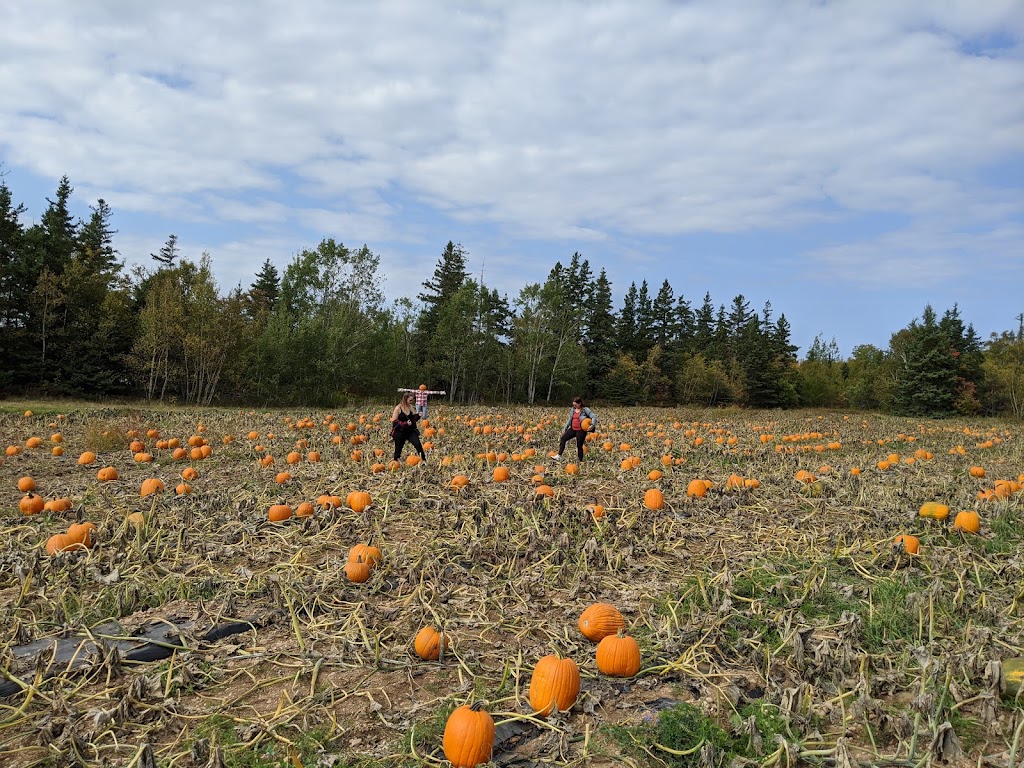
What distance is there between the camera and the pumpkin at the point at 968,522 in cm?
600

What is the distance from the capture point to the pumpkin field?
2.91 m

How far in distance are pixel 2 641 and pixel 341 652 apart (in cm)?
207

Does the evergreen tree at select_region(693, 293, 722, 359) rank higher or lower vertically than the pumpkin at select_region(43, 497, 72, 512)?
higher

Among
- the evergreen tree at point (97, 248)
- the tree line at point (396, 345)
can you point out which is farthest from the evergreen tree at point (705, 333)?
the evergreen tree at point (97, 248)

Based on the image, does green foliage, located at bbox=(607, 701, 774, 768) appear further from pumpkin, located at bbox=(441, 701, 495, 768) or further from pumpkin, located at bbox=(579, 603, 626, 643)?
pumpkin, located at bbox=(579, 603, 626, 643)

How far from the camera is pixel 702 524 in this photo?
6543mm

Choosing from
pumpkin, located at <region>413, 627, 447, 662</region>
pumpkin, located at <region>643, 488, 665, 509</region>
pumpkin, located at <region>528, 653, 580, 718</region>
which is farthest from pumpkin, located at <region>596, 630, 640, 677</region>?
pumpkin, located at <region>643, 488, 665, 509</region>

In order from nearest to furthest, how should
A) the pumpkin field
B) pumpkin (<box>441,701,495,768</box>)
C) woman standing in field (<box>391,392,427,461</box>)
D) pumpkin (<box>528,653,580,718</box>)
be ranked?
pumpkin (<box>441,701,495,768</box>), the pumpkin field, pumpkin (<box>528,653,580,718</box>), woman standing in field (<box>391,392,427,461</box>)

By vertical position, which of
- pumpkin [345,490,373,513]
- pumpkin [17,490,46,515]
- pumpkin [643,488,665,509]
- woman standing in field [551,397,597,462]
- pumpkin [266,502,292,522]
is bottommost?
pumpkin [17,490,46,515]

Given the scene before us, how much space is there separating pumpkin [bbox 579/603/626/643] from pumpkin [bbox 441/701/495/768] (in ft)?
4.32

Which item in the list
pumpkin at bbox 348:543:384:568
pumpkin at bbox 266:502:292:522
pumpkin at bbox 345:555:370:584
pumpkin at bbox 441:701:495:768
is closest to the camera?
pumpkin at bbox 441:701:495:768

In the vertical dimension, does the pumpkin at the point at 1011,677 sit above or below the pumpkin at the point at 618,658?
above

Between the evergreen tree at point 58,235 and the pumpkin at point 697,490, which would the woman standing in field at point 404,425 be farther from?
the evergreen tree at point 58,235

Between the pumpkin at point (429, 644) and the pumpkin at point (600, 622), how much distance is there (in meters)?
0.92
